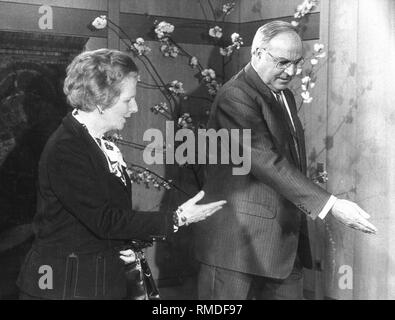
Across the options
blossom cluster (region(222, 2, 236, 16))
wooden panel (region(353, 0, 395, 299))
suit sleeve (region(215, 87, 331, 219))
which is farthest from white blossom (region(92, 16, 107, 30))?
suit sleeve (region(215, 87, 331, 219))

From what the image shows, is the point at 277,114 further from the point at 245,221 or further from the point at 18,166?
the point at 18,166

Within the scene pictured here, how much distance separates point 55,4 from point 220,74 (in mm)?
1303

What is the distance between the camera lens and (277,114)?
2627mm

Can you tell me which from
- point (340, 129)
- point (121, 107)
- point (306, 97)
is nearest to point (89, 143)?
point (121, 107)

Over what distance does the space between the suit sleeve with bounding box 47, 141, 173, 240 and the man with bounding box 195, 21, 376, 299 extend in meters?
0.64

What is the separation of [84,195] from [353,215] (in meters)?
1.01

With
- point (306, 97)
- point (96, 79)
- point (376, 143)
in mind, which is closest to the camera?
point (96, 79)

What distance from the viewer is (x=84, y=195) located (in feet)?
6.51

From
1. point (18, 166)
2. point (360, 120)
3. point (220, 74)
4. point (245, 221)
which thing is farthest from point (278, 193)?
point (220, 74)

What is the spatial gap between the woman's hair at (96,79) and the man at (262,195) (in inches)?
22.9

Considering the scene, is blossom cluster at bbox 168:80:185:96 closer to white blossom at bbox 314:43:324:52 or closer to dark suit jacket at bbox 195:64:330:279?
white blossom at bbox 314:43:324:52

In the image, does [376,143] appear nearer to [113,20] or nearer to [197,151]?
[197,151]

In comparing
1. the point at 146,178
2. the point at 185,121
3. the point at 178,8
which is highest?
the point at 178,8

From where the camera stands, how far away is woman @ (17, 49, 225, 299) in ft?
6.55
